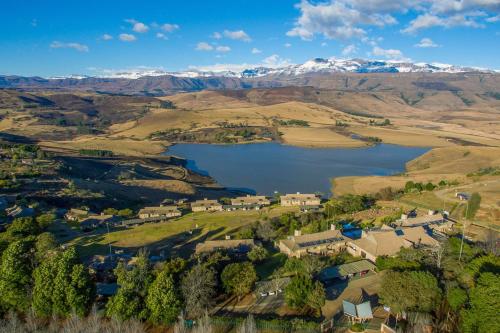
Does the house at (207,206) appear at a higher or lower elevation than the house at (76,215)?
lower

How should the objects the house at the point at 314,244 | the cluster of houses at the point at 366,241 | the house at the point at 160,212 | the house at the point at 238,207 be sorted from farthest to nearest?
the house at the point at 238,207
the house at the point at 160,212
the house at the point at 314,244
the cluster of houses at the point at 366,241

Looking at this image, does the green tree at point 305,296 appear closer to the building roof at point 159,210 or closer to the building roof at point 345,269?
the building roof at point 345,269

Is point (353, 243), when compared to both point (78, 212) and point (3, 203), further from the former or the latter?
point (3, 203)

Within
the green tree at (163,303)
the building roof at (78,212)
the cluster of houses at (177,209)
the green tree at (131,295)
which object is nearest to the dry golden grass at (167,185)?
the cluster of houses at (177,209)

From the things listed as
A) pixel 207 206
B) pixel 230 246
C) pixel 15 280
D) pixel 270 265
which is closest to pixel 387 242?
pixel 270 265

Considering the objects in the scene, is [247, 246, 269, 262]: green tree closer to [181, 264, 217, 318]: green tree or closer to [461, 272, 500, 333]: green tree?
[181, 264, 217, 318]: green tree

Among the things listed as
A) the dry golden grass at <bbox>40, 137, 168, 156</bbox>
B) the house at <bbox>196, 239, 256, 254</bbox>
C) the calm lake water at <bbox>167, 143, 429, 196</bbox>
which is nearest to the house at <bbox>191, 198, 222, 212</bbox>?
the house at <bbox>196, 239, 256, 254</bbox>

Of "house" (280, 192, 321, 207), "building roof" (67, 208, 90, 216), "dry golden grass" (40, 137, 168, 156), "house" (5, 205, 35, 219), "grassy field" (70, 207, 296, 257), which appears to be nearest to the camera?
"grassy field" (70, 207, 296, 257)
